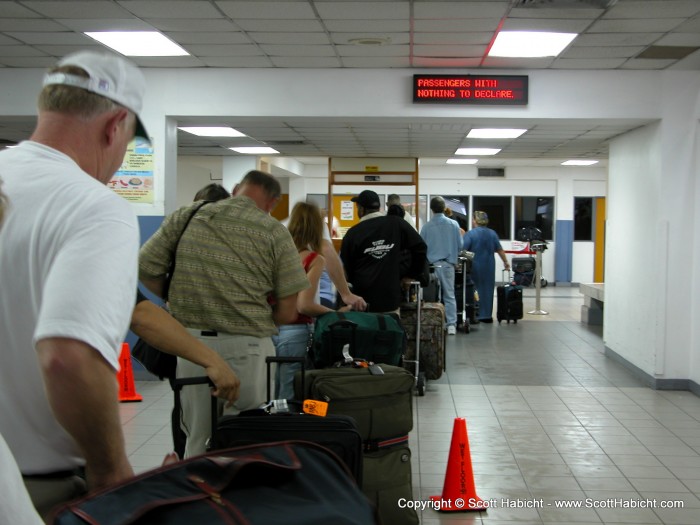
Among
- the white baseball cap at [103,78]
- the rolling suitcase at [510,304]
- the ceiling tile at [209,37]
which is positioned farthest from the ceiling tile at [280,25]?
the rolling suitcase at [510,304]

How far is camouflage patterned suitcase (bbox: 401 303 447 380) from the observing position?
6281 millimetres

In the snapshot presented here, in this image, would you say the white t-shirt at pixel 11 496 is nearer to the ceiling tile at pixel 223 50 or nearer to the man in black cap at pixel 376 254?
the man in black cap at pixel 376 254

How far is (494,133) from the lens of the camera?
912 centimetres

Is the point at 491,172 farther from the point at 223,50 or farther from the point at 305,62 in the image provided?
the point at 223,50

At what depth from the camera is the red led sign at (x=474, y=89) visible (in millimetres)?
6582

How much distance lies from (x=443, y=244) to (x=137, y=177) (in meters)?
4.24

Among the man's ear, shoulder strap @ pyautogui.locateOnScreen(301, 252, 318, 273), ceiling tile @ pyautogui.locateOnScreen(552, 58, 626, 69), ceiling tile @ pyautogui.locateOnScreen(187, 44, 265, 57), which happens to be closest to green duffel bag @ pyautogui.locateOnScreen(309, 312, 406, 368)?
shoulder strap @ pyautogui.locateOnScreen(301, 252, 318, 273)

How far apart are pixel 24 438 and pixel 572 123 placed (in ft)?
21.9

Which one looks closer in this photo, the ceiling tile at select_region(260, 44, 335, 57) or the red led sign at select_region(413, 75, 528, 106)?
the ceiling tile at select_region(260, 44, 335, 57)

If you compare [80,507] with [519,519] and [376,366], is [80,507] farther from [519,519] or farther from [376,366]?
[519,519]

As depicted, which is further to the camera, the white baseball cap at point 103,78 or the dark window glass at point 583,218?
the dark window glass at point 583,218

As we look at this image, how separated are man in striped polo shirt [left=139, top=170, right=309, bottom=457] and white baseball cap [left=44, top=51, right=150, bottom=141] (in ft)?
4.59

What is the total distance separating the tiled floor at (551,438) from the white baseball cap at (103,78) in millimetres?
2893

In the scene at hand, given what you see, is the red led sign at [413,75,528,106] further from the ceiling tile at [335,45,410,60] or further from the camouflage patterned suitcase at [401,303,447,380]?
the camouflage patterned suitcase at [401,303,447,380]
